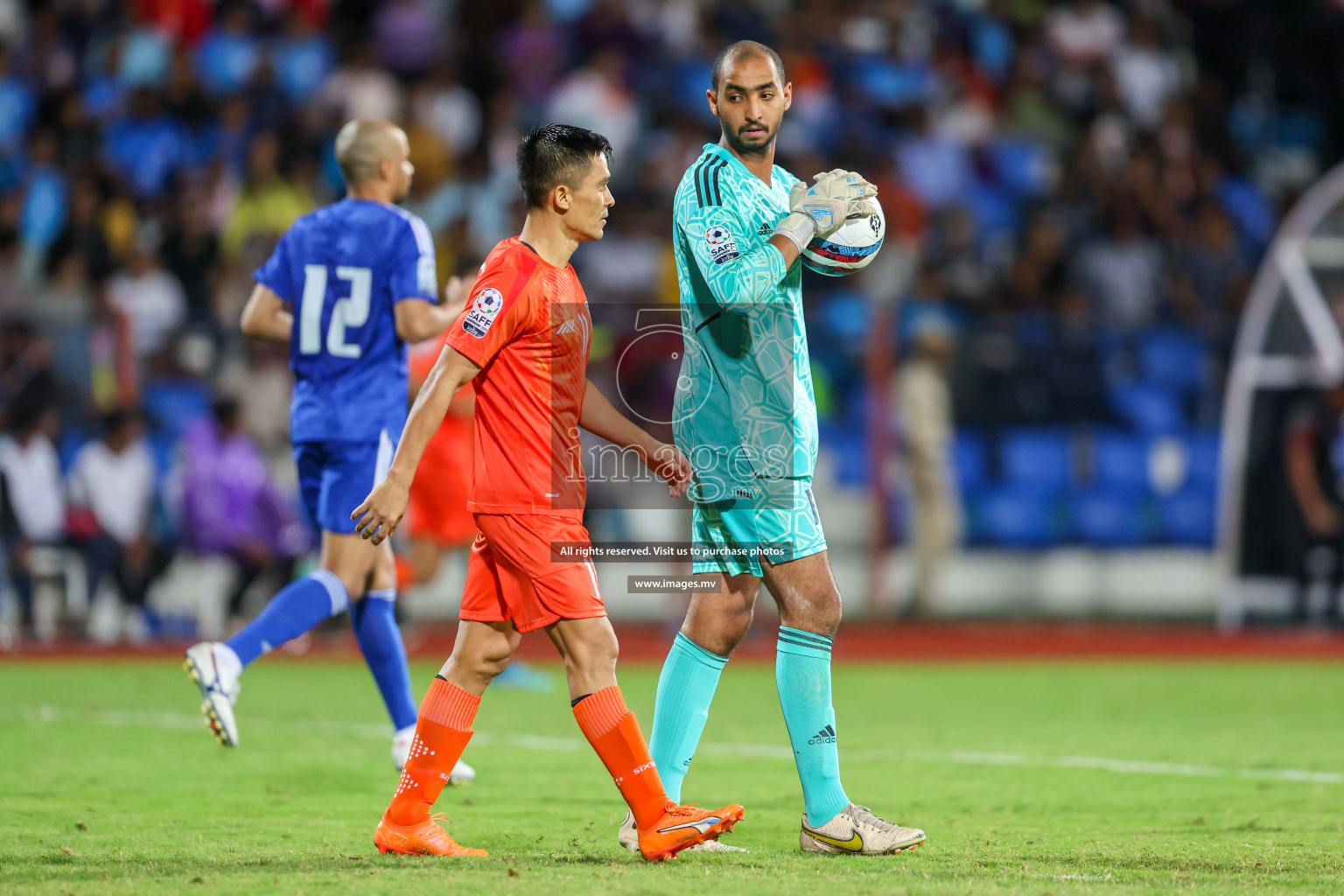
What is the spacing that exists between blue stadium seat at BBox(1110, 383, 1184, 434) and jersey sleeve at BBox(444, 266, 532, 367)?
34.5ft

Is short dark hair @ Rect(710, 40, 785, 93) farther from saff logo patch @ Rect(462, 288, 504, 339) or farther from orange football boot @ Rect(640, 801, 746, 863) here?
orange football boot @ Rect(640, 801, 746, 863)

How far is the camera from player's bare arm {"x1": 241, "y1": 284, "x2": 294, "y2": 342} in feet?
21.2

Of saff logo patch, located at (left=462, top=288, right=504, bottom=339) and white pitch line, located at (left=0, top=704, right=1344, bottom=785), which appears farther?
white pitch line, located at (left=0, top=704, right=1344, bottom=785)

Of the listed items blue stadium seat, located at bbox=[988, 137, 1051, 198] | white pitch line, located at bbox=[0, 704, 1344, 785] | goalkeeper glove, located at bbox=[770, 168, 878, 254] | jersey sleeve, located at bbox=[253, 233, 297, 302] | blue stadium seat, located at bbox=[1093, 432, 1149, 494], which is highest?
blue stadium seat, located at bbox=[988, 137, 1051, 198]

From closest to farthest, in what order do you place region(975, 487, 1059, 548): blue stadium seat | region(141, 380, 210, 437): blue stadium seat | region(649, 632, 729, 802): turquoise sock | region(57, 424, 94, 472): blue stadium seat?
region(649, 632, 729, 802): turquoise sock < region(57, 424, 94, 472): blue stadium seat < region(141, 380, 210, 437): blue stadium seat < region(975, 487, 1059, 548): blue stadium seat

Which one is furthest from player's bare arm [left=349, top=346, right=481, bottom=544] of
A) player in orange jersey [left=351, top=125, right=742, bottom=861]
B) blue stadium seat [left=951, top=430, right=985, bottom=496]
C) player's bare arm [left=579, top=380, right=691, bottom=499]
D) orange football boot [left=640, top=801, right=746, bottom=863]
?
blue stadium seat [left=951, top=430, right=985, bottom=496]

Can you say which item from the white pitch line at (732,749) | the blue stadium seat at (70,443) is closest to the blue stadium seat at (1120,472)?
the white pitch line at (732,749)

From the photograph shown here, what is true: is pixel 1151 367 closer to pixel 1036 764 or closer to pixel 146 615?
pixel 1036 764

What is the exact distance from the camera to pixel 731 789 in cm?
621

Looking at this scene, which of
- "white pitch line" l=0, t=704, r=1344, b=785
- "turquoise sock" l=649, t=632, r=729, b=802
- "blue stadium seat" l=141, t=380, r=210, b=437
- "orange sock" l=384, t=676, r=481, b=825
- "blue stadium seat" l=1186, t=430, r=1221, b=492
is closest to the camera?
"orange sock" l=384, t=676, r=481, b=825

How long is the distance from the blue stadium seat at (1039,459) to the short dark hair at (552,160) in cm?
1000

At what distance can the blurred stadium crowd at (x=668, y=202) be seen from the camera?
41.8 feet

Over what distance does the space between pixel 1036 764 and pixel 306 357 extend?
3.70 m

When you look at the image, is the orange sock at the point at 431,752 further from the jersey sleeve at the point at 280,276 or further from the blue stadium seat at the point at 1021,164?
the blue stadium seat at the point at 1021,164
